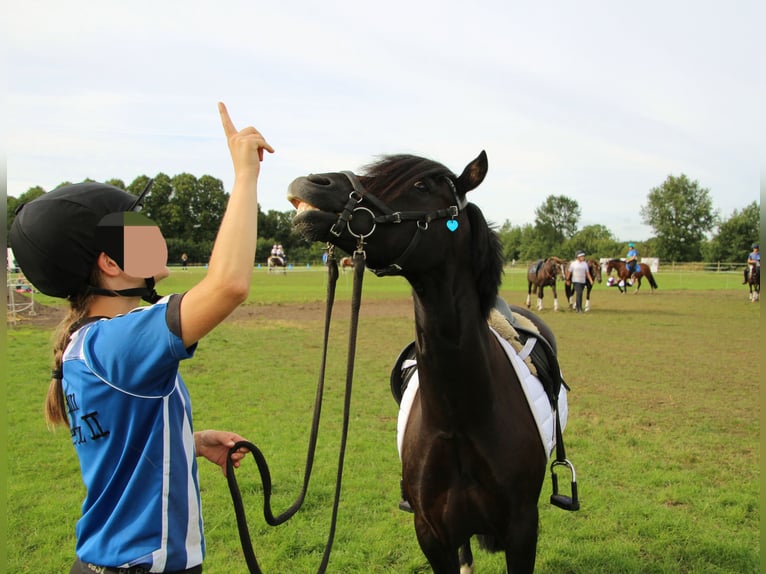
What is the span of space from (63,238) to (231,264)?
640mm

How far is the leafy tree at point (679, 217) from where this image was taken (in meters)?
68.4

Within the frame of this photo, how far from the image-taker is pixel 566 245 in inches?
3469

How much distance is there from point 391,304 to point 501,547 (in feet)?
60.9

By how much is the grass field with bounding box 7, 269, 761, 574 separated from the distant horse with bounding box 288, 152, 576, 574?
4.50ft

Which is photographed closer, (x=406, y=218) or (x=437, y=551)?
(x=406, y=218)

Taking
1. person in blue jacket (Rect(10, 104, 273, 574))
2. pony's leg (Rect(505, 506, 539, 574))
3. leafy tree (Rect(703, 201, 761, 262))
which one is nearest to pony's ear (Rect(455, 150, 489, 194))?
person in blue jacket (Rect(10, 104, 273, 574))

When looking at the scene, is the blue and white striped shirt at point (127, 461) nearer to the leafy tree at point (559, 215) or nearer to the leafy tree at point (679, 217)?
the leafy tree at point (679, 217)

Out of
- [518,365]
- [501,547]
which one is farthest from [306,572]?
[518,365]

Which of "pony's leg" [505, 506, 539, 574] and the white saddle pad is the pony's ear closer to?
the white saddle pad

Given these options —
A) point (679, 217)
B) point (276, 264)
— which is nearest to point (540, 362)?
point (276, 264)

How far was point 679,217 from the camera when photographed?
70.8 meters

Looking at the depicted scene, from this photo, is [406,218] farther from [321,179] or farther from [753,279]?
[753,279]

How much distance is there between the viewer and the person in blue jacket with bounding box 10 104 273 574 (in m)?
1.34

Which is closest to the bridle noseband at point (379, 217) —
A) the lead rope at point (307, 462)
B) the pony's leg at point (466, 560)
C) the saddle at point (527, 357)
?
the lead rope at point (307, 462)
